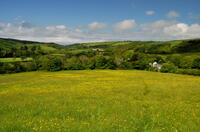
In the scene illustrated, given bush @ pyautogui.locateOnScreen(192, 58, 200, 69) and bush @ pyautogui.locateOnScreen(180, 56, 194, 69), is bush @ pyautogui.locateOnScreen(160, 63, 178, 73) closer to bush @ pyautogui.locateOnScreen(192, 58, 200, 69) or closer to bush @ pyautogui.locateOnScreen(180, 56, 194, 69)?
bush @ pyautogui.locateOnScreen(180, 56, 194, 69)

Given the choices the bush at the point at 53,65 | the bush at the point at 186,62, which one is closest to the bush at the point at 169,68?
the bush at the point at 186,62

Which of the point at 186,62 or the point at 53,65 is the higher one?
the point at 186,62

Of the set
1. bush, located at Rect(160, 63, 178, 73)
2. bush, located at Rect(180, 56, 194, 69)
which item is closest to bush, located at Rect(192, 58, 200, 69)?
bush, located at Rect(180, 56, 194, 69)

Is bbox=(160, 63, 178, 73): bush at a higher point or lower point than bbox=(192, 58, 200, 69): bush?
lower

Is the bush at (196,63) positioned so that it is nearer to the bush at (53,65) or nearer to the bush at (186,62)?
the bush at (186,62)

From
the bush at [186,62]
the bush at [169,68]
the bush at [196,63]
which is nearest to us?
the bush at [196,63]

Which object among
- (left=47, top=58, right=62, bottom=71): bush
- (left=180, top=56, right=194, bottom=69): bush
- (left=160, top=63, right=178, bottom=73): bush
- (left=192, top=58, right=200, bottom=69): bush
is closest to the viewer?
(left=192, top=58, right=200, bottom=69): bush

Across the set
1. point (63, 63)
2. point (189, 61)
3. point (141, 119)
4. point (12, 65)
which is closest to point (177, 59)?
point (189, 61)

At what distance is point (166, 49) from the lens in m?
Answer: 144

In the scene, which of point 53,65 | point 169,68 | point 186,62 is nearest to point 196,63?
point 186,62

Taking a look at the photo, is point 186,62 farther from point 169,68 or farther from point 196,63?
point 169,68

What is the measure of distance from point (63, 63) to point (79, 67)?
14581 mm

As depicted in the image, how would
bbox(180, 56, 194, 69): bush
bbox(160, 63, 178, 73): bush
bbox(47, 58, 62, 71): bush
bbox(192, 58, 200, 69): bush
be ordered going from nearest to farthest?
bbox(192, 58, 200, 69): bush, bbox(160, 63, 178, 73): bush, bbox(180, 56, 194, 69): bush, bbox(47, 58, 62, 71): bush

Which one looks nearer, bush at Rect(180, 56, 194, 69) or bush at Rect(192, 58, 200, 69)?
bush at Rect(192, 58, 200, 69)
